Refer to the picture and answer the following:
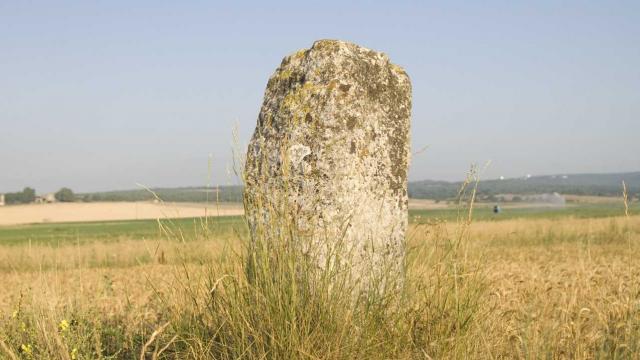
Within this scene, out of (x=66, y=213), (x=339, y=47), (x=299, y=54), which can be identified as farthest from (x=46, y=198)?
(x=339, y=47)

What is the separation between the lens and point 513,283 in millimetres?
9578

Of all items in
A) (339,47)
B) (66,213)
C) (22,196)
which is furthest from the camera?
(22,196)

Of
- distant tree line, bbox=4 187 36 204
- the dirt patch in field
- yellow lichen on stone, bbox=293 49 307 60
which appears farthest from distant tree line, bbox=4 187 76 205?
yellow lichen on stone, bbox=293 49 307 60

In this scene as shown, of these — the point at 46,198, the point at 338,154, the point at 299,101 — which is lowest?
the point at 46,198

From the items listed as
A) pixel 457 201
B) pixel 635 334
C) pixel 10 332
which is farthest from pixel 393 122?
pixel 10 332

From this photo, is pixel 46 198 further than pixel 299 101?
Yes

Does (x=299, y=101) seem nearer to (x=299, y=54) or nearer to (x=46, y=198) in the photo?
(x=299, y=54)

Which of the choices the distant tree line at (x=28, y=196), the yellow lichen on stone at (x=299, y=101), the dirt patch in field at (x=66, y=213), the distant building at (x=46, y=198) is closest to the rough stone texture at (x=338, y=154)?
the yellow lichen on stone at (x=299, y=101)

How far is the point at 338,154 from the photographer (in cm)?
504

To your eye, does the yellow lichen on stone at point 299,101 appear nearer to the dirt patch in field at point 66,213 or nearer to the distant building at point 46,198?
the dirt patch in field at point 66,213

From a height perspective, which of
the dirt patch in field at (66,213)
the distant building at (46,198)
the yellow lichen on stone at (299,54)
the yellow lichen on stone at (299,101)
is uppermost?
the yellow lichen on stone at (299,54)

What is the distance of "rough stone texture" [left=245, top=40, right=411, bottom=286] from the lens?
4949mm

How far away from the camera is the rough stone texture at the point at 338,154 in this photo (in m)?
4.95

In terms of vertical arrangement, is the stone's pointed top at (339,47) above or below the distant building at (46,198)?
above
